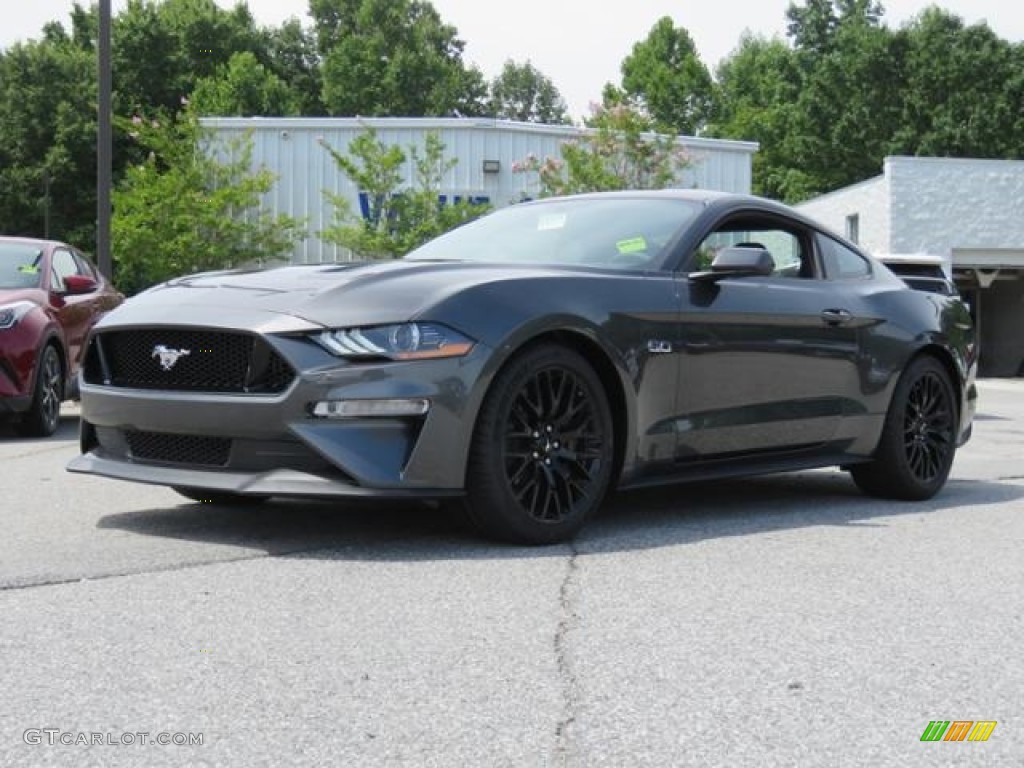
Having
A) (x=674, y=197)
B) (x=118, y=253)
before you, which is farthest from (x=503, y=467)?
(x=118, y=253)

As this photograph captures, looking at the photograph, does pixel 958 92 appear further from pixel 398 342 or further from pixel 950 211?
pixel 398 342

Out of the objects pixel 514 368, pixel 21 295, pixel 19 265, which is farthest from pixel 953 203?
pixel 514 368

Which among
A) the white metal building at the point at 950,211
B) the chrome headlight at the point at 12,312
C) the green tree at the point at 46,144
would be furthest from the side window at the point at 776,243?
the green tree at the point at 46,144

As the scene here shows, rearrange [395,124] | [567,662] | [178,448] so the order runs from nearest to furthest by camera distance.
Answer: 1. [567,662]
2. [178,448]
3. [395,124]

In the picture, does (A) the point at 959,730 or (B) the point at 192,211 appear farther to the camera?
(B) the point at 192,211

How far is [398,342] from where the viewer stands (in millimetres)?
4879

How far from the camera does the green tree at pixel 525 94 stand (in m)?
87.9

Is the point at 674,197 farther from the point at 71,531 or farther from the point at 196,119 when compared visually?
the point at 196,119

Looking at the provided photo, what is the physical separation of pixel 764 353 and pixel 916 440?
1.40m

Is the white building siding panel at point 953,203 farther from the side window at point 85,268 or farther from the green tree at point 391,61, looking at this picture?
the green tree at point 391,61

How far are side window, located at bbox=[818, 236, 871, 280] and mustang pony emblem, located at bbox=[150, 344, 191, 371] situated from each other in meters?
3.21

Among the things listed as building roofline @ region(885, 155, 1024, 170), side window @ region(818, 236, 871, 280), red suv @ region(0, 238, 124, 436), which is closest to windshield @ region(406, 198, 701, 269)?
side window @ region(818, 236, 871, 280)

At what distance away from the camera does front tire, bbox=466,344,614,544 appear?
5012 millimetres

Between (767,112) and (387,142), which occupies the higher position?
(767,112)
